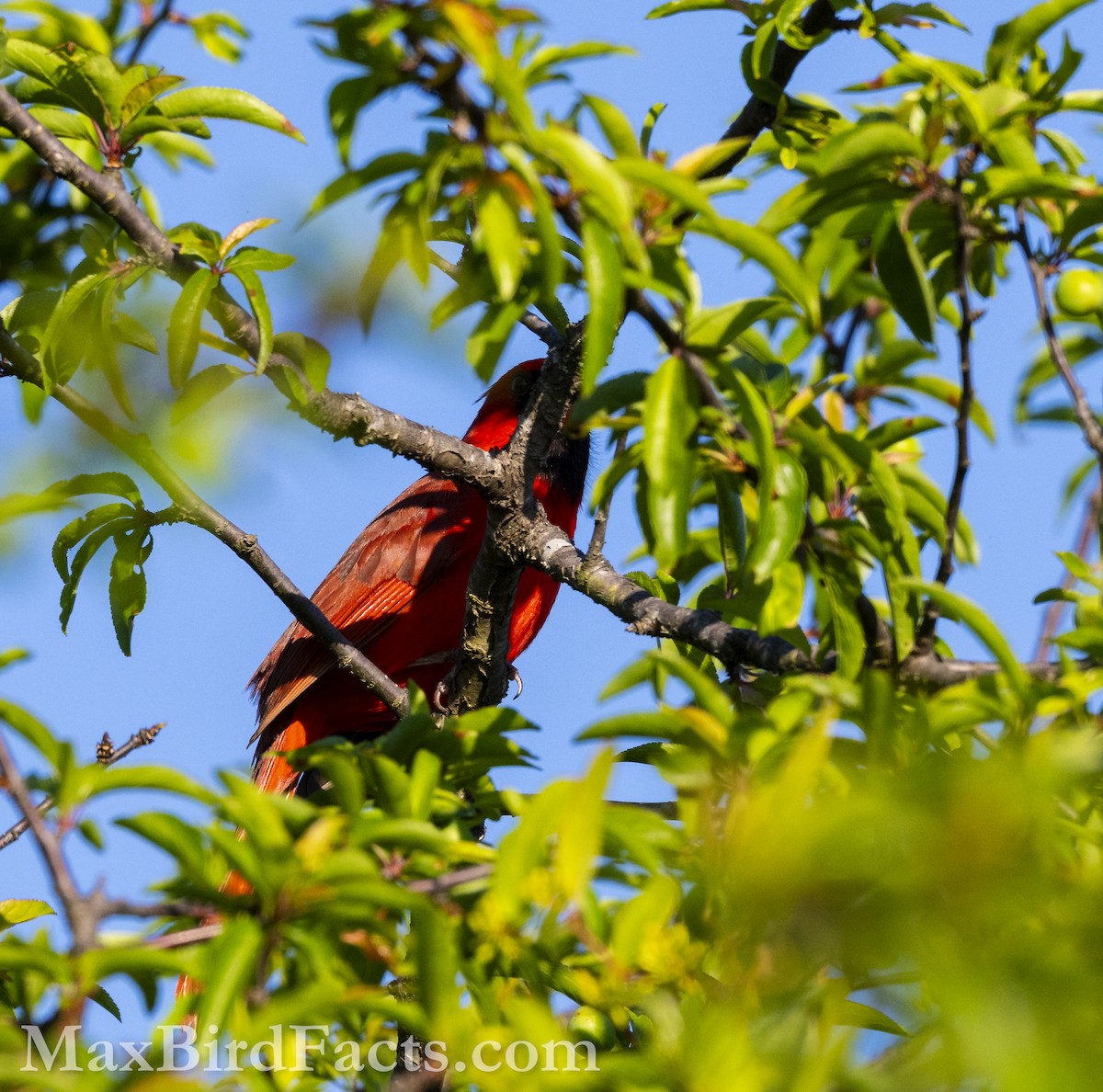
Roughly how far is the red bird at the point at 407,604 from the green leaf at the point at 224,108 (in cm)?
254

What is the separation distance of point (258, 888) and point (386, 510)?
4.38 meters

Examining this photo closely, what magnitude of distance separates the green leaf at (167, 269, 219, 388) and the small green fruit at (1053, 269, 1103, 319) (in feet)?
5.08

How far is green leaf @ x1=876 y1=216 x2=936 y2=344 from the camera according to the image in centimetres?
186

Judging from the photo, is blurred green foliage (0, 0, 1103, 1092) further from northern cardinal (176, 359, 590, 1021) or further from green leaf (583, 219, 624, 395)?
northern cardinal (176, 359, 590, 1021)

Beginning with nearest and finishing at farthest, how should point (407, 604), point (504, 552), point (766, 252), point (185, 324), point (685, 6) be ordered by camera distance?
point (766, 252)
point (185, 324)
point (685, 6)
point (504, 552)
point (407, 604)

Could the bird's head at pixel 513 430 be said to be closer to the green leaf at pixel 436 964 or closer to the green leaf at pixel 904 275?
the green leaf at pixel 904 275

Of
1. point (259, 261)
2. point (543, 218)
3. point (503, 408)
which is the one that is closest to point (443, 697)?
Answer: point (503, 408)

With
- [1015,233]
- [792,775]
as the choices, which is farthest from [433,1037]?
[1015,233]

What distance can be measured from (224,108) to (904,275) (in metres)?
1.33

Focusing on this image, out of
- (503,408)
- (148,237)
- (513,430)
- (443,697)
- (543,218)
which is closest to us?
(543,218)

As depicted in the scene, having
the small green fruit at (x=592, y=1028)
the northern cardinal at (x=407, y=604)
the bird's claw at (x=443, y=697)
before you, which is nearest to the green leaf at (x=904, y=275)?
the small green fruit at (x=592, y=1028)

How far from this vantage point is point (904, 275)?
1.89 m

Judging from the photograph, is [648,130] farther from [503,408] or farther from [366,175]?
[503,408]

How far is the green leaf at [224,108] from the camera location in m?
2.35
